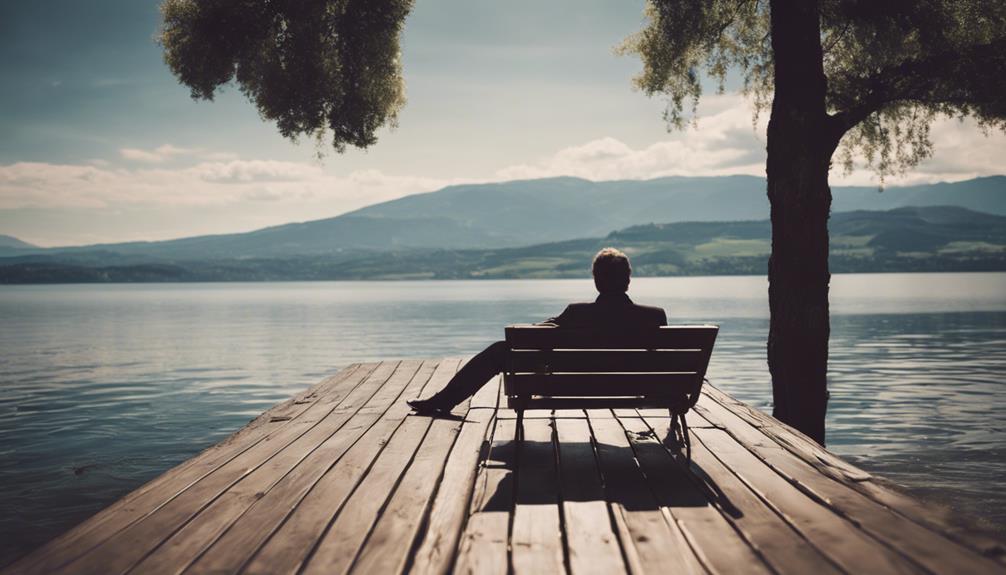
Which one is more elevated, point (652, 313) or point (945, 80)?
point (945, 80)

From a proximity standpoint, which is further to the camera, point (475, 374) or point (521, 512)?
point (475, 374)

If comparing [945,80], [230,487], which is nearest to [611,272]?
[230,487]

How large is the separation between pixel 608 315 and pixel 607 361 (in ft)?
1.43

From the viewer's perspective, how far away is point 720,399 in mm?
10852

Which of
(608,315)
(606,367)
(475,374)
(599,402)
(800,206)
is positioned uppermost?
(800,206)

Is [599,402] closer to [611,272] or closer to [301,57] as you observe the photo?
[611,272]

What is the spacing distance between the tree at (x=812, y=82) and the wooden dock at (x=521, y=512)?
2088 mm

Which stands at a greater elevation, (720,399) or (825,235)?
(825,235)

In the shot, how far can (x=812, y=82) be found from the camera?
958 centimetres

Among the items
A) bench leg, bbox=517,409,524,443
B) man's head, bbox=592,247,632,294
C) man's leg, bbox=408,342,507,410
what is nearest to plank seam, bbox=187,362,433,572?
man's leg, bbox=408,342,507,410

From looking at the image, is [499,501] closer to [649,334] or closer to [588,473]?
[588,473]

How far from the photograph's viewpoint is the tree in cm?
963

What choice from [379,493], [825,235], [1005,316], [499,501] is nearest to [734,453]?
[499,501]

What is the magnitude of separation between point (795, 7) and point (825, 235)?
2944 millimetres
